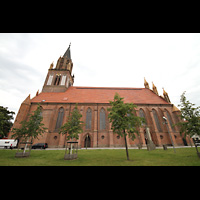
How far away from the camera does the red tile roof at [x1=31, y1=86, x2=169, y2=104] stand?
92.8 feet

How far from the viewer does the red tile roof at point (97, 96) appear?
28.3m

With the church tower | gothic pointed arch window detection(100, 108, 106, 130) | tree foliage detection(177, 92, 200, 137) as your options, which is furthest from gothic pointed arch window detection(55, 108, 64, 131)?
tree foliage detection(177, 92, 200, 137)

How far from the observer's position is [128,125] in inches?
407

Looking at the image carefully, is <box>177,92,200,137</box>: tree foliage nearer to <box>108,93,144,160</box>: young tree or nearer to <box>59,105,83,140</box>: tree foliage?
<box>108,93,144,160</box>: young tree

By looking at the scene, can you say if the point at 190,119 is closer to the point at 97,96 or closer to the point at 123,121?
the point at 123,121

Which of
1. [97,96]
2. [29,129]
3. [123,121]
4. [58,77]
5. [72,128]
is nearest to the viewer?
[123,121]

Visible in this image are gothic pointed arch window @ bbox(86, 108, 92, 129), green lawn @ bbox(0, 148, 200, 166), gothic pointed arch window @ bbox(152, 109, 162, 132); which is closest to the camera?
green lawn @ bbox(0, 148, 200, 166)

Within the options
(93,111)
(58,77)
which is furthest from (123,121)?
(58,77)

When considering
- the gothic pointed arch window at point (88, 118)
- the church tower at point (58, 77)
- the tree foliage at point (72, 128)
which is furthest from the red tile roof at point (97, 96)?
the tree foliage at point (72, 128)

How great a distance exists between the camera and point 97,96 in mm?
31422

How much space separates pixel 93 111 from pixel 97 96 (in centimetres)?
653
